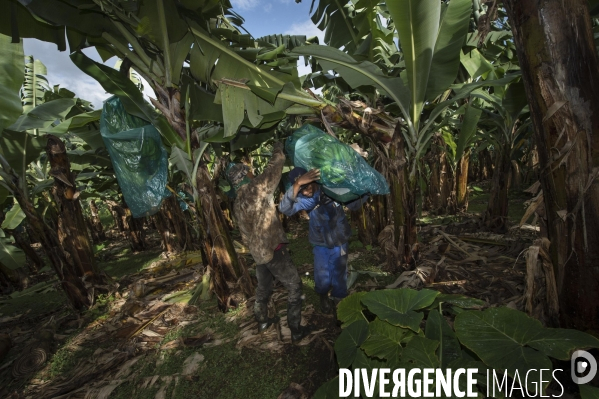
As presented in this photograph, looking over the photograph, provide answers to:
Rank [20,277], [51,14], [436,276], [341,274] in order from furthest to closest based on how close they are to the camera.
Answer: [20,277] → [436,276] → [341,274] → [51,14]

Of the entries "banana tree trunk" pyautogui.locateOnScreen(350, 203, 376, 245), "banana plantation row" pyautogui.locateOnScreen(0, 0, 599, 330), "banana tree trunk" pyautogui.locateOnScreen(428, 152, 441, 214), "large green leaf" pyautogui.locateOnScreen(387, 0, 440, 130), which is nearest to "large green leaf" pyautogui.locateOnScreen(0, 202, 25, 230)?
"banana plantation row" pyautogui.locateOnScreen(0, 0, 599, 330)

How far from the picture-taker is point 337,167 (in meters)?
2.19

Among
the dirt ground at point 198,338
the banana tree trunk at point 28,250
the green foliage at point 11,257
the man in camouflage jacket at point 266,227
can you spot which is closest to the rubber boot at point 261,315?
the dirt ground at point 198,338

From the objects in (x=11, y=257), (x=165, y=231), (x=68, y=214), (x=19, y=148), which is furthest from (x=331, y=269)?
(x=11, y=257)

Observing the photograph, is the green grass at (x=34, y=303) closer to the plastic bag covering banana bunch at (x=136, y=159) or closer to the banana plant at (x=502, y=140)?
the plastic bag covering banana bunch at (x=136, y=159)

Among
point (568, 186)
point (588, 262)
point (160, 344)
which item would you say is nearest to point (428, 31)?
point (568, 186)

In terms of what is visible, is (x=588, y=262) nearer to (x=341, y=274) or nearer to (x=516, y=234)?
(x=341, y=274)

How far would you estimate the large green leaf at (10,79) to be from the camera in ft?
8.46

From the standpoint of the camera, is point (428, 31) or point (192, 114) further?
point (192, 114)

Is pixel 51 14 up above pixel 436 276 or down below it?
above

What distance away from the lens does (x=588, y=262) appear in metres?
1.37

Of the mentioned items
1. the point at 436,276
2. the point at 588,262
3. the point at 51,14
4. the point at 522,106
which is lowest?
the point at 436,276

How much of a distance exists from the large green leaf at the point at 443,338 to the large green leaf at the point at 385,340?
11 centimetres

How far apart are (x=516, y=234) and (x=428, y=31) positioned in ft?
10.8
